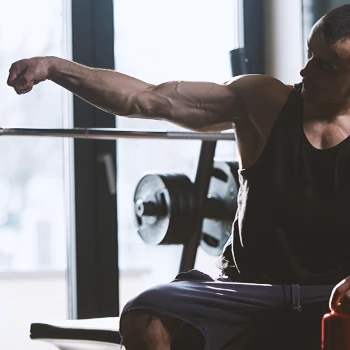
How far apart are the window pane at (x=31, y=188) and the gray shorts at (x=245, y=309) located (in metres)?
1.80

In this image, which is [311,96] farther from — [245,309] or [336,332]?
[336,332]

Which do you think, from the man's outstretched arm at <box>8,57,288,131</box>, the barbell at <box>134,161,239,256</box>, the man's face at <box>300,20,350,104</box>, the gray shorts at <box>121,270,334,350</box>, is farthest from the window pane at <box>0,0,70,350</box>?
the man's face at <box>300,20,350,104</box>

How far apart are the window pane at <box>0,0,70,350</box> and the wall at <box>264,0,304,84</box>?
1.09 m

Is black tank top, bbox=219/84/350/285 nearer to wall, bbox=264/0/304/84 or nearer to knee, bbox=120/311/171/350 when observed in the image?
knee, bbox=120/311/171/350

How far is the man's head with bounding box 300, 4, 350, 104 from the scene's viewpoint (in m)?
2.09

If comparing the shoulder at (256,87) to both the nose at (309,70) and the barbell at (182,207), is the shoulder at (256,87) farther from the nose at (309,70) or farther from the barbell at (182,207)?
the barbell at (182,207)

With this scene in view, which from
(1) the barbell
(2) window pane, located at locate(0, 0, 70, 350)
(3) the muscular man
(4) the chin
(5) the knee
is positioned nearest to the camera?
(5) the knee

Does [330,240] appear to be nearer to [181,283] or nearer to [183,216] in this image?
[181,283]

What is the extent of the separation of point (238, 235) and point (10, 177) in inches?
71.2

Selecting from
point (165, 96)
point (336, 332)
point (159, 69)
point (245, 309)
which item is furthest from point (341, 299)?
point (159, 69)

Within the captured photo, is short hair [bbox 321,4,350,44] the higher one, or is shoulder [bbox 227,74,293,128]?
short hair [bbox 321,4,350,44]

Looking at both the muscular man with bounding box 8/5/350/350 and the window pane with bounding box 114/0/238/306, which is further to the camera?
the window pane with bounding box 114/0/238/306

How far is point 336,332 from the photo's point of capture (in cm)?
156

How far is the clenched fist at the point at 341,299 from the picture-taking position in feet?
5.29
